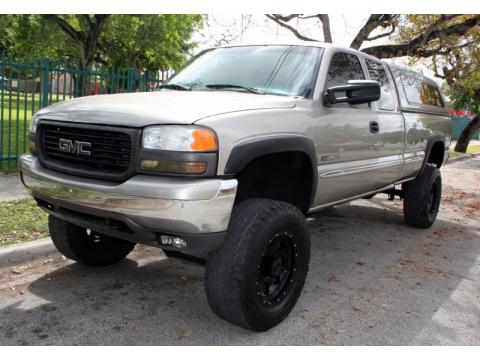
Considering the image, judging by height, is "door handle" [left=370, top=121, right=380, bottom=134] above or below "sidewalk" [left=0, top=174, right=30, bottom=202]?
above

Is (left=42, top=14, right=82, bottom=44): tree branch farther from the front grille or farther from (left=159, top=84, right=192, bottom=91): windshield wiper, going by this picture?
the front grille

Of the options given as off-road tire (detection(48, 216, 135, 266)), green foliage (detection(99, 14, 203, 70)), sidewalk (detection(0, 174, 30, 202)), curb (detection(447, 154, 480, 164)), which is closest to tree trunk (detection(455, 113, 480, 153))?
curb (detection(447, 154, 480, 164))

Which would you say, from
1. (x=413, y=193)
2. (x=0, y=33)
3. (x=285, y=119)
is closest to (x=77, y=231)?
(x=285, y=119)

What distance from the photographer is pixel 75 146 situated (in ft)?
9.95

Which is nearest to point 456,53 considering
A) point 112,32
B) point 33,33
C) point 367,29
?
point 367,29

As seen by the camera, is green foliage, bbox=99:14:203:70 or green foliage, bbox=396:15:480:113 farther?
green foliage, bbox=99:14:203:70

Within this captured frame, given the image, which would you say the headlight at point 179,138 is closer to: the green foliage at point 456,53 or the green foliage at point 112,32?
the green foliage at point 456,53

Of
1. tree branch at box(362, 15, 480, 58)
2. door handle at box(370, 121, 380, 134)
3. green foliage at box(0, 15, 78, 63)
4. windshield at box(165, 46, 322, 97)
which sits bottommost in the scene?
door handle at box(370, 121, 380, 134)

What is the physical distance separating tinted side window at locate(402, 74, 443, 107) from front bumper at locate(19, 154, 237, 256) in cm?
375

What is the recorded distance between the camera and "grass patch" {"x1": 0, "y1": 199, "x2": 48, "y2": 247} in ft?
15.0

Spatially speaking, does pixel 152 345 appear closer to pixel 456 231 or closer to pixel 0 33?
pixel 456 231

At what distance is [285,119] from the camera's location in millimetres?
3277

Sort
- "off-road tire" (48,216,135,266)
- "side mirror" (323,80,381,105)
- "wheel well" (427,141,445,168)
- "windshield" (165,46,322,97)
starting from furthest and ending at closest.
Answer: "wheel well" (427,141,445,168), "off-road tire" (48,216,135,266), "windshield" (165,46,322,97), "side mirror" (323,80,381,105)

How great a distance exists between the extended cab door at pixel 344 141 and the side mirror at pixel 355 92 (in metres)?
0.08
